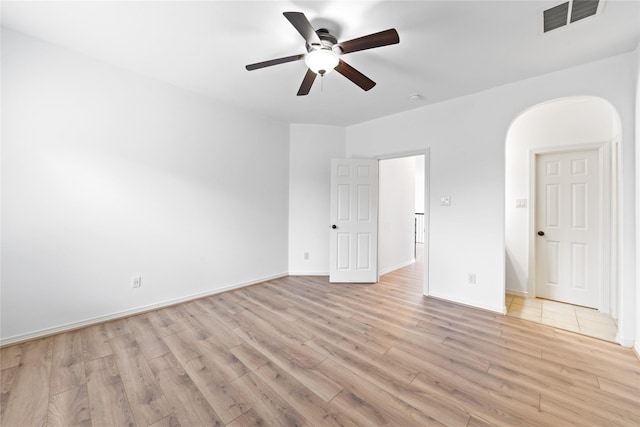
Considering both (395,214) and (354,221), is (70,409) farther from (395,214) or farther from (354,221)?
(395,214)

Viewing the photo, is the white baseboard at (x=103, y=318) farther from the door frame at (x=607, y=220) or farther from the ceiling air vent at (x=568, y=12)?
the door frame at (x=607, y=220)

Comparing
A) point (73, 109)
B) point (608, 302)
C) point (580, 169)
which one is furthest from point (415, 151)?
point (73, 109)

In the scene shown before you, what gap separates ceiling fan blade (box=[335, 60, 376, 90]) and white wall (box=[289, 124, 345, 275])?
86.9 inches

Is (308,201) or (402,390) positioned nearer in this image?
(402,390)

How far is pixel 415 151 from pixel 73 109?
13.2 ft

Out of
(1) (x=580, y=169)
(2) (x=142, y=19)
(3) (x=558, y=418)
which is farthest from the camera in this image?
(1) (x=580, y=169)

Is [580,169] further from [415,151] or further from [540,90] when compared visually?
[415,151]

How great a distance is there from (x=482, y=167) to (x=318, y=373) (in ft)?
9.61

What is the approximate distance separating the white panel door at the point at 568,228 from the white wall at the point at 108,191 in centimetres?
419

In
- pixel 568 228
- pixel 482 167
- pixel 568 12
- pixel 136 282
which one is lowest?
pixel 136 282

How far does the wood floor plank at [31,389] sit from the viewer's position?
1.43 meters

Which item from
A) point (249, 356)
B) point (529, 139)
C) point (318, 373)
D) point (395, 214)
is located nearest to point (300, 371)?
point (318, 373)

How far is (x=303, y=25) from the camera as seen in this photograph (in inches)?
63.8

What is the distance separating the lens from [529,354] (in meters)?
2.07
